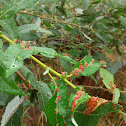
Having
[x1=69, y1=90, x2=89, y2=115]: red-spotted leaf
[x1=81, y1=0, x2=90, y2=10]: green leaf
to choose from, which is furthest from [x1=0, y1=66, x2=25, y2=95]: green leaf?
[x1=81, y1=0, x2=90, y2=10]: green leaf

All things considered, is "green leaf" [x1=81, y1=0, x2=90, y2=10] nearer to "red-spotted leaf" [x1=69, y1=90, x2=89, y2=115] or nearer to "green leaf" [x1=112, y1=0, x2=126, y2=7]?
"green leaf" [x1=112, y1=0, x2=126, y2=7]

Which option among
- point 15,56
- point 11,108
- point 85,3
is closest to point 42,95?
point 11,108

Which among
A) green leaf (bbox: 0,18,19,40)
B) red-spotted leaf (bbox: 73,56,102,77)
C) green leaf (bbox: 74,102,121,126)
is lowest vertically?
green leaf (bbox: 74,102,121,126)

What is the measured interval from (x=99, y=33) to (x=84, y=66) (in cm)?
73

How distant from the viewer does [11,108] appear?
535 mm

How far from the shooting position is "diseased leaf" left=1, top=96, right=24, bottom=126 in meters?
0.51

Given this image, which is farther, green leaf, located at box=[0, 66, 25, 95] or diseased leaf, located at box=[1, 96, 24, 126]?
diseased leaf, located at box=[1, 96, 24, 126]

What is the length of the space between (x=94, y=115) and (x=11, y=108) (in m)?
0.28

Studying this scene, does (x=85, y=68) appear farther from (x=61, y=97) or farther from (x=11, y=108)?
(x=11, y=108)

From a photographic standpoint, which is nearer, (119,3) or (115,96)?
(115,96)

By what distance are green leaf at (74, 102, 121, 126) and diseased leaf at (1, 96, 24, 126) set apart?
0.74 feet

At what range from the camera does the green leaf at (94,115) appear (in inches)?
16.3

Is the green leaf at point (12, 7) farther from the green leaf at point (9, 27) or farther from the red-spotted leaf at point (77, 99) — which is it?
the red-spotted leaf at point (77, 99)

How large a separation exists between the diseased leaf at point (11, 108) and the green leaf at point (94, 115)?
226mm
